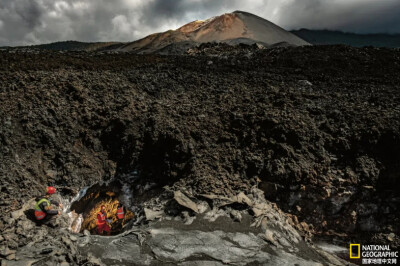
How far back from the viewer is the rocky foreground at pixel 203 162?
4.36m

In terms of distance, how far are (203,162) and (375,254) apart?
4.38m

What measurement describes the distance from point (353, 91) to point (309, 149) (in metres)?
3.40

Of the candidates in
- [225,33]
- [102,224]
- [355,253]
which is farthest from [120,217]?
[225,33]

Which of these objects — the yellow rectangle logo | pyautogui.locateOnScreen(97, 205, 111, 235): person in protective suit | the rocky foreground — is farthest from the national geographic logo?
pyautogui.locateOnScreen(97, 205, 111, 235): person in protective suit

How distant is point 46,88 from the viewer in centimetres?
716

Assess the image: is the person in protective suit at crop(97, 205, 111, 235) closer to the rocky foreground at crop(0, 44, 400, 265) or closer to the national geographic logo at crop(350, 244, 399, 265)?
the rocky foreground at crop(0, 44, 400, 265)

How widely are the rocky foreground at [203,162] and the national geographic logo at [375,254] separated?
0.17 metres

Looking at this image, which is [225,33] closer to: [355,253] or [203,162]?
[203,162]

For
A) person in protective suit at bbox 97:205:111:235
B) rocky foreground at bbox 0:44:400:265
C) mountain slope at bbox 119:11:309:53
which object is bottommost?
person in protective suit at bbox 97:205:111:235

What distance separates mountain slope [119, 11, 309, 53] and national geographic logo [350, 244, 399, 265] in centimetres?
4345

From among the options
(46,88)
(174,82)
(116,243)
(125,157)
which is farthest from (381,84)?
(46,88)

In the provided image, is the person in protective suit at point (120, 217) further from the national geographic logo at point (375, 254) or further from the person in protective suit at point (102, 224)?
the national geographic logo at point (375, 254)

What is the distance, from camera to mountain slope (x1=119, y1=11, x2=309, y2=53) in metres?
45.8

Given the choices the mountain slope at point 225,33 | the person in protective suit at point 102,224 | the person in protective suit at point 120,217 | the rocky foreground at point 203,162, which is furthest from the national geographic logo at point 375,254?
the mountain slope at point 225,33
